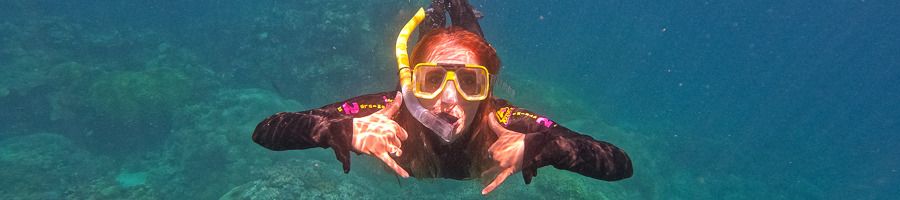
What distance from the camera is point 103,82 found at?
13398mm

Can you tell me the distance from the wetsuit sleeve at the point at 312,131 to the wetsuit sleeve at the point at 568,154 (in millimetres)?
836

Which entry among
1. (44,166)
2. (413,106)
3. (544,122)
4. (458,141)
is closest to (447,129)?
(413,106)

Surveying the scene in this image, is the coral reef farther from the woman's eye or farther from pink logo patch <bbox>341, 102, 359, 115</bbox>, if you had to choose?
the woman's eye

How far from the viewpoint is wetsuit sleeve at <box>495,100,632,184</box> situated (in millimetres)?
1978

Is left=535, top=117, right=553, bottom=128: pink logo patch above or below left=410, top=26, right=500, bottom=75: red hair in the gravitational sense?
below

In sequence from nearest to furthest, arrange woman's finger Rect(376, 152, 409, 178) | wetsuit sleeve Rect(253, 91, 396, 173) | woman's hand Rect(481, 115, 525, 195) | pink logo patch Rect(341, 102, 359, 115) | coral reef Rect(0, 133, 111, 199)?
woman's finger Rect(376, 152, 409, 178) → woman's hand Rect(481, 115, 525, 195) → wetsuit sleeve Rect(253, 91, 396, 173) → pink logo patch Rect(341, 102, 359, 115) → coral reef Rect(0, 133, 111, 199)

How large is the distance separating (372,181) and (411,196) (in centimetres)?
109

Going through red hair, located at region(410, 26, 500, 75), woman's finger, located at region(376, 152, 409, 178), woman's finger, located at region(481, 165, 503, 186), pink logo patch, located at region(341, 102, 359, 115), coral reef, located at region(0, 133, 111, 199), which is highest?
red hair, located at region(410, 26, 500, 75)

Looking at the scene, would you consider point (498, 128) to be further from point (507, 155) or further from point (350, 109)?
point (350, 109)

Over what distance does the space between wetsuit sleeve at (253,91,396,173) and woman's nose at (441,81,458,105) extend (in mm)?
469

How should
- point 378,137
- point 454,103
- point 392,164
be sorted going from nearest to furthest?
point 392,164 → point 378,137 → point 454,103

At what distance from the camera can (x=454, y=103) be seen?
2.19 m

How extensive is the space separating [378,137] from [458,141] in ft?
2.64

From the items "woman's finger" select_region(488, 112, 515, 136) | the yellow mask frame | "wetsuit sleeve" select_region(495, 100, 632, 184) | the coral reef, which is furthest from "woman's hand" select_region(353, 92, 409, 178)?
the coral reef
